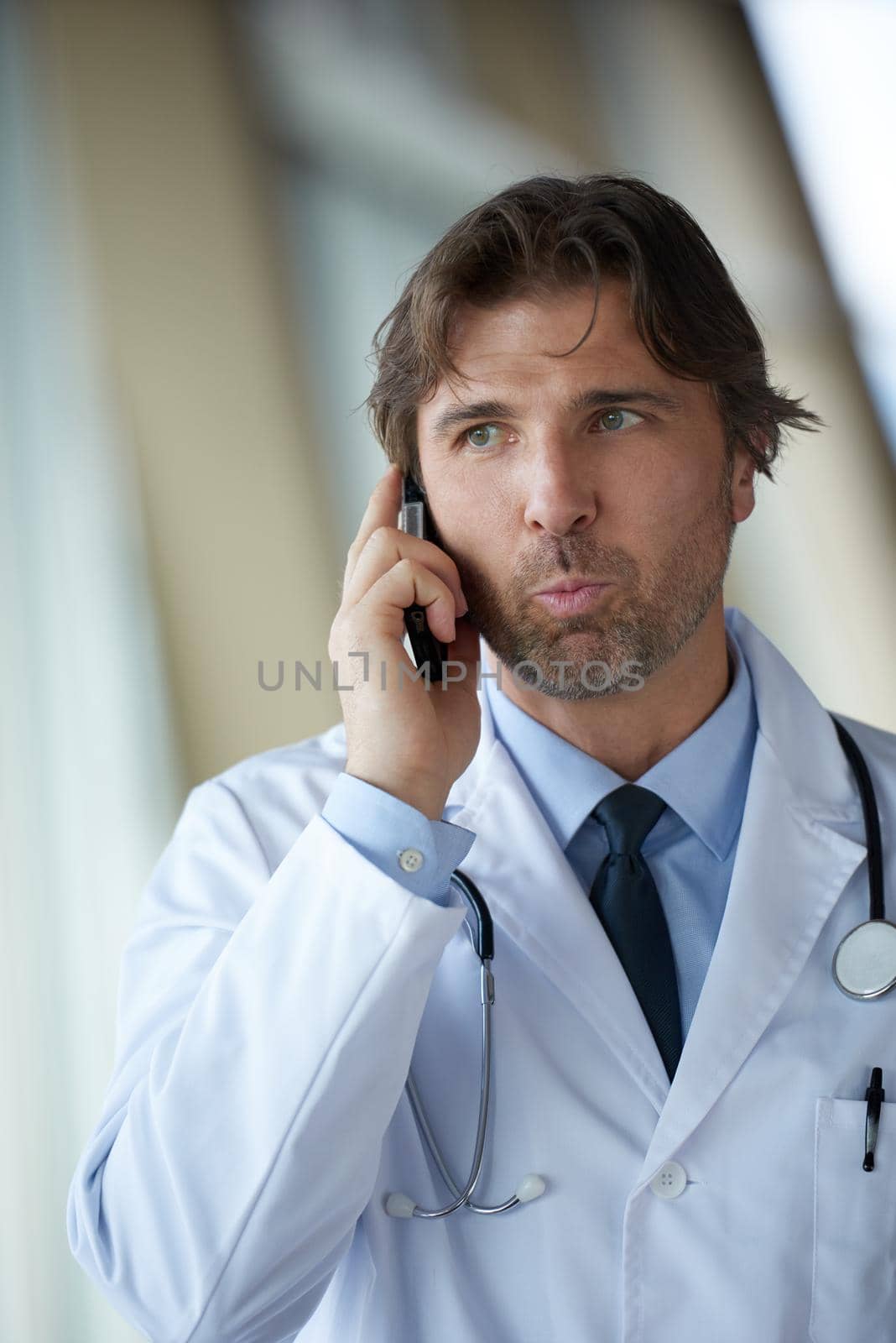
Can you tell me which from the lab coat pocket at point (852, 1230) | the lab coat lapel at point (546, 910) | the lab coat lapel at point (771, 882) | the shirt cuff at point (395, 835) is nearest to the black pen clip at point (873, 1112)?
the lab coat pocket at point (852, 1230)

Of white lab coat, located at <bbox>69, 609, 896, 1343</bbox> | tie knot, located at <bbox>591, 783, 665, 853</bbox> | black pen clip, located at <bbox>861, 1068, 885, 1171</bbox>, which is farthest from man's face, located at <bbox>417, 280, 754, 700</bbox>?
black pen clip, located at <bbox>861, 1068, 885, 1171</bbox>

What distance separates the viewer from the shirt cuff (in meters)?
1.30

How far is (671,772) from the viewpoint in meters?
1.58

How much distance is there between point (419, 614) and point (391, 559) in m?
0.08

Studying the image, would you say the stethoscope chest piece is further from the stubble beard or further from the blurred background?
the blurred background

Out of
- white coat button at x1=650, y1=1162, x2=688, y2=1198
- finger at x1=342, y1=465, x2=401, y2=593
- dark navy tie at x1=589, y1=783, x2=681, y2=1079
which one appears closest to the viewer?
white coat button at x1=650, y1=1162, x2=688, y2=1198

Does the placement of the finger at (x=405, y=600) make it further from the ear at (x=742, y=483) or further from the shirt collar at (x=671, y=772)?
the ear at (x=742, y=483)

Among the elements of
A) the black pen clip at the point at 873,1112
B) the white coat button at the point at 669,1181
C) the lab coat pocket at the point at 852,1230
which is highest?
the black pen clip at the point at 873,1112

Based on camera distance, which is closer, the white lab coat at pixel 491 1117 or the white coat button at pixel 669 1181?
the white lab coat at pixel 491 1117

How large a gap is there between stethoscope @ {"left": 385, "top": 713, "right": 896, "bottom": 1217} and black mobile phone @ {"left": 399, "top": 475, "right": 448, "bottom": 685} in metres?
0.27

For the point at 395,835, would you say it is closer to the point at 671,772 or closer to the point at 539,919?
the point at 539,919

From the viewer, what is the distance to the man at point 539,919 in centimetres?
123

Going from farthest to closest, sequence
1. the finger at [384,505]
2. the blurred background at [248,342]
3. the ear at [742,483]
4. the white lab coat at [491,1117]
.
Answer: the blurred background at [248,342] → the ear at [742,483] → the finger at [384,505] → the white lab coat at [491,1117]

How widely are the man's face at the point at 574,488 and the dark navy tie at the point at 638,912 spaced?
0.16m
